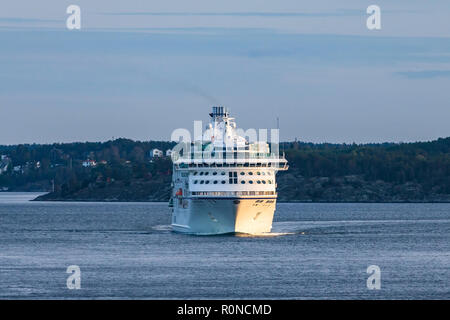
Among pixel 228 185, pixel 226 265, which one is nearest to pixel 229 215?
pixel 228 185

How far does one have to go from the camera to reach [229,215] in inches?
3095

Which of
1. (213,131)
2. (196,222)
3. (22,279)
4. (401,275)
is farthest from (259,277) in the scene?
(213,131)

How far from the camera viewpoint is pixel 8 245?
280 ft

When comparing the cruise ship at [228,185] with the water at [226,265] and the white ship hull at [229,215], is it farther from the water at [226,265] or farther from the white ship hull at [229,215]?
the water at [226,265]

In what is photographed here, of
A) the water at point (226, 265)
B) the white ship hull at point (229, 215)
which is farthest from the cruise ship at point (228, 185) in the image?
the water at point (226, 265)

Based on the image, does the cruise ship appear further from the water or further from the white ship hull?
the water

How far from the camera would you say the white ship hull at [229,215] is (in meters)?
78.1

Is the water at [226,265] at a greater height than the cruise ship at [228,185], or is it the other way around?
the cruise ship at [228,185]

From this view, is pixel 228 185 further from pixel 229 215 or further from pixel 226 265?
pixel 226 265

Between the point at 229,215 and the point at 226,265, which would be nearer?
the point at 226,265

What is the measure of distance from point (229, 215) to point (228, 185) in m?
2.44
